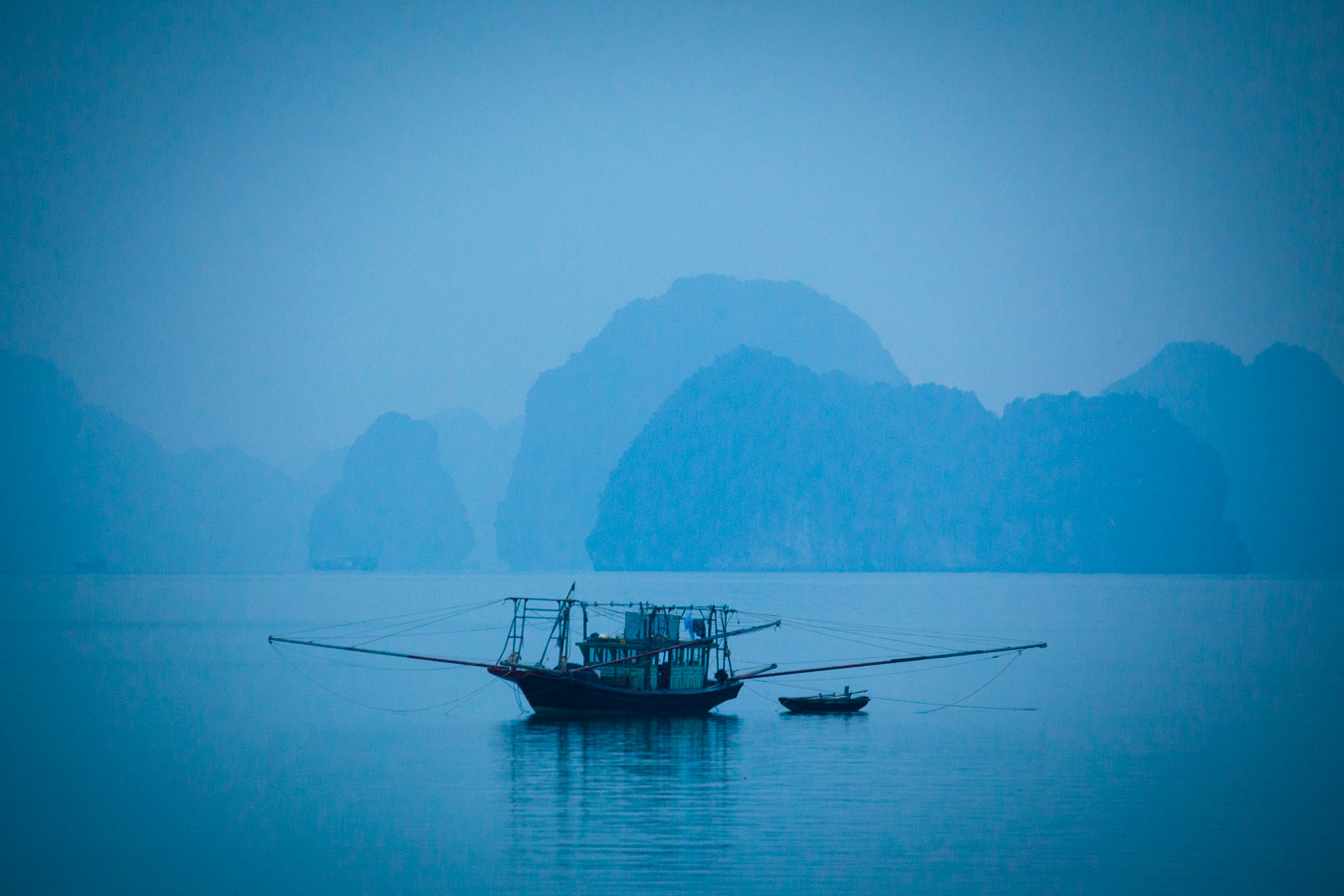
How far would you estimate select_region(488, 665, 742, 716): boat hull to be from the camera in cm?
4194

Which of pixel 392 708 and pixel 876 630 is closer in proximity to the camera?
pixel 392 708

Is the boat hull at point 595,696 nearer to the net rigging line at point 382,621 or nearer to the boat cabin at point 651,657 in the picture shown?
the boat cabin at point 651,657

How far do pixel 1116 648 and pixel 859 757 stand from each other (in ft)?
157

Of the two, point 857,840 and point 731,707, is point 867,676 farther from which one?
point 857,840

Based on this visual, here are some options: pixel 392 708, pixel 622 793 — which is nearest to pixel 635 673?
pixel 622 793

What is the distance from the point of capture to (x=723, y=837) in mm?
25750

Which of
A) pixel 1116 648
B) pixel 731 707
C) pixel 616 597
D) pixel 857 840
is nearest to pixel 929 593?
pixel 616 597

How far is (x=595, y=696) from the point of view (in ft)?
139

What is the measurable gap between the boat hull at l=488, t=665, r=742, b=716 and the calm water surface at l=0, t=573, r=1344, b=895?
738 mm

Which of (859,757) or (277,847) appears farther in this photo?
(859,757)

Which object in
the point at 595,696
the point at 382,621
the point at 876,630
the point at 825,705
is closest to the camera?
the point at 595,696

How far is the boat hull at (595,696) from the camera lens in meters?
41.9

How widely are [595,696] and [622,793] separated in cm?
1212

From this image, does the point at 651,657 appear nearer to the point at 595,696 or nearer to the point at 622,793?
the point at 595,696
